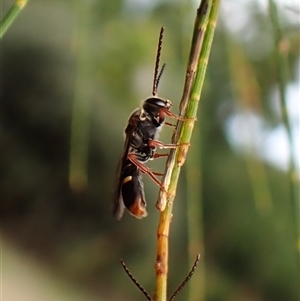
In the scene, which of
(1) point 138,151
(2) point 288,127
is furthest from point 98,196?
(2) point 288,127

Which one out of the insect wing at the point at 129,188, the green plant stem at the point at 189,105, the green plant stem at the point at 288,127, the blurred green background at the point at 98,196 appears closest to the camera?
→ the green plant stem at the point at 189,105

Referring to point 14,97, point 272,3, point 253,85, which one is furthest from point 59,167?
point 272,3

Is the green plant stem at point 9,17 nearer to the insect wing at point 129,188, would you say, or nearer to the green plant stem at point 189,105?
the green plant stem at point 189,105

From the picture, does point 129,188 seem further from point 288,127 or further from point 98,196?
point 98,196

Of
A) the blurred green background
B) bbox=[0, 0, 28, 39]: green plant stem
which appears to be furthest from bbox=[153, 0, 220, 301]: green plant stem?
the blurred green background

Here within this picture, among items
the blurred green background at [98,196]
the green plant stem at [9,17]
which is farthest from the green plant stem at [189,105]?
the blurred green background at [98,196]

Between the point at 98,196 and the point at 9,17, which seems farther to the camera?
the point at 98,196

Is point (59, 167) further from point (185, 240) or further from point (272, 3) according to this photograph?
point (272, 3)

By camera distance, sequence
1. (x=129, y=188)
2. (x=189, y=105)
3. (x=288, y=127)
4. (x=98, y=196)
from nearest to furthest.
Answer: (x=189, y=105) < (x=288, y=127) < (x=129, y=188) < (x=98, y=196)
